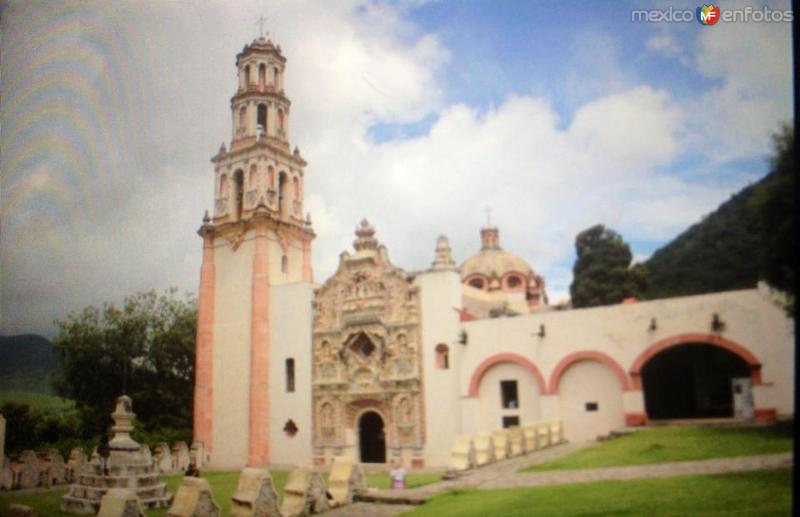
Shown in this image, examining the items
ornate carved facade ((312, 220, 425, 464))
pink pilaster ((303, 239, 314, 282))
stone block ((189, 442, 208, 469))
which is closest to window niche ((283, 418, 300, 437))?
ornate carved facade ((312, 220, 425, 464))

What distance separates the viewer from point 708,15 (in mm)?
8352

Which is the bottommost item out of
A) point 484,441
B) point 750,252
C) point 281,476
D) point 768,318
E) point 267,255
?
point 281,476

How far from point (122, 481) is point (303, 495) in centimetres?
469

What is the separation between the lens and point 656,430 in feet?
52.1

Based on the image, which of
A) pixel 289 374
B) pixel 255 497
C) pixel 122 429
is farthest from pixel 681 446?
pixel 289 374

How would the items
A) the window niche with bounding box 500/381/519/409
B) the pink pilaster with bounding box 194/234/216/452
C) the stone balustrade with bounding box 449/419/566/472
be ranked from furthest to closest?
the pink pilaster with bounding box 194/234/216/452 < the window niche with bounding box 500/381/519/409 < the stone balustrade with bounding box 449/419/566/472

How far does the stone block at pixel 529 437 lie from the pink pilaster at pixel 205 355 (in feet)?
41.0

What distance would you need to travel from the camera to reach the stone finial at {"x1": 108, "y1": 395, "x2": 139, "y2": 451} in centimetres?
1342

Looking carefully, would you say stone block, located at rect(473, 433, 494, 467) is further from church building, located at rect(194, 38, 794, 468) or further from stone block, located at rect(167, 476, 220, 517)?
stone block, located at rect(167, 476, 220, 517)

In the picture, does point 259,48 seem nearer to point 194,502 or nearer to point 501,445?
point 501,445

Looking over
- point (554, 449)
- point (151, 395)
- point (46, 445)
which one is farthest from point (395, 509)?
point (151, 395)

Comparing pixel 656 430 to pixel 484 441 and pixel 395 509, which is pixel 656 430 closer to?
pixel 484 441

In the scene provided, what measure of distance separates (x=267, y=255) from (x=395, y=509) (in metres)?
15.3

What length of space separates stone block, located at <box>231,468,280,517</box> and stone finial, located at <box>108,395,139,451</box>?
14.4 feet
